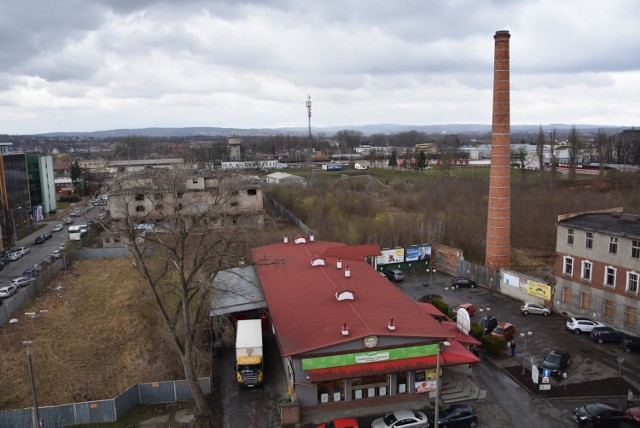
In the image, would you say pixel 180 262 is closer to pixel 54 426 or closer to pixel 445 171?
pixel 54 426

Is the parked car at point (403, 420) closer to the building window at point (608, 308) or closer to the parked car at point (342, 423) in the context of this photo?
the parked car at point (342, 423)

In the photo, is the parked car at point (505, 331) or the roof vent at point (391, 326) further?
the parked car at point (505, 331)

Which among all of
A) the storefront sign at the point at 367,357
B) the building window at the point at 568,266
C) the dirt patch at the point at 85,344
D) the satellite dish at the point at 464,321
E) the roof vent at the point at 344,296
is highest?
the roof vent at the point at 344,296

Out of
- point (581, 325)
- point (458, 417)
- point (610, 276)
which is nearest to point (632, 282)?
point (610, 276)

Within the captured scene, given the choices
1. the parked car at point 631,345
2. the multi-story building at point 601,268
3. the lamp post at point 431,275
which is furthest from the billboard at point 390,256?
the parked car at point 631,345

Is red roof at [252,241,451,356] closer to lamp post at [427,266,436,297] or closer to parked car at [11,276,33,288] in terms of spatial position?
lamp post at [427,266,436,297]

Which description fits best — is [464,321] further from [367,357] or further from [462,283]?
[462,283]

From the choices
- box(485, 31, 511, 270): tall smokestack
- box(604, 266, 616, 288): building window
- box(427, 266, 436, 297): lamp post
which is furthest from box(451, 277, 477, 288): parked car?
box(604, 266, 616, 288): building window
